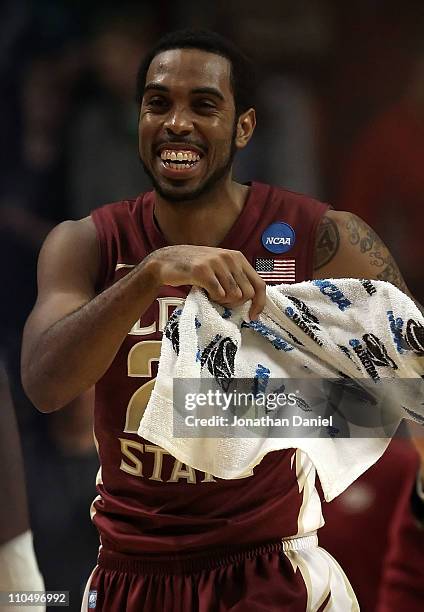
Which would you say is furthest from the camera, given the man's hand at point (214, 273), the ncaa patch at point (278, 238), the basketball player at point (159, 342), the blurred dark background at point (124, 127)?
the blurred dark background at point (124, 127)

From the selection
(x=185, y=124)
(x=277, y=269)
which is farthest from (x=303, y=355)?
(x=185, y=124)

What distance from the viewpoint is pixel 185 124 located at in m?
1.46

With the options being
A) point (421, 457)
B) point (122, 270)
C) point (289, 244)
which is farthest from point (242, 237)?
point (421, 457)

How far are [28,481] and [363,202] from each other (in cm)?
78

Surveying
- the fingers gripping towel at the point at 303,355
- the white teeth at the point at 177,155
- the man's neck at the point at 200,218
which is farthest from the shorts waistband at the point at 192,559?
the white teeth at the point at 177,155

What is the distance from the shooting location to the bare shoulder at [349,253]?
1490 millimetres

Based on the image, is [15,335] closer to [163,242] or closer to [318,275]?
[163,242]

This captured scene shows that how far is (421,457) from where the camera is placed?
1.64m

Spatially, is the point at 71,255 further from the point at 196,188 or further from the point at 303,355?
the point at 303,355

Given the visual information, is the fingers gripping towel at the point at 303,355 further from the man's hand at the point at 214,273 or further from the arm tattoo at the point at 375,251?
the arm tattoo at the point at 375,251

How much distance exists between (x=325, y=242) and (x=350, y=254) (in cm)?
4

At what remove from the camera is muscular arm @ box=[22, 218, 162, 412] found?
1.26m

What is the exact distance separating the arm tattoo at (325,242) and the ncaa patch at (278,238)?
4 centimetres
